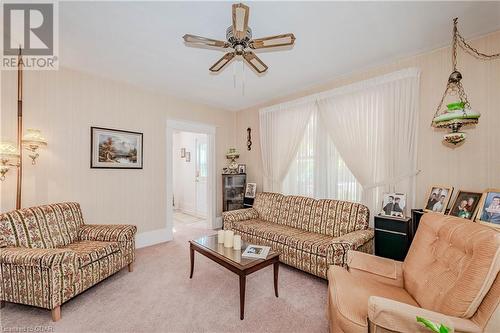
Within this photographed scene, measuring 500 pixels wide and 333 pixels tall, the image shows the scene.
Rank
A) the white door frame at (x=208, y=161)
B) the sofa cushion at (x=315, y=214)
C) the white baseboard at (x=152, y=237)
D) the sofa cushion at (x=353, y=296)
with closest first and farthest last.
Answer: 1. the sofa cushion at (x=353, y=296)
2. the sofa cushion at (x=315, y=214)
3. the white baseboard at (x=152, y=237)
4. the white door frame at (x=208, y=161)

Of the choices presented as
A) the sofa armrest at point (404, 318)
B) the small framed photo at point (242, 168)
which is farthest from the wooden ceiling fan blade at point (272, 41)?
the small framed photo at point (242, 168)

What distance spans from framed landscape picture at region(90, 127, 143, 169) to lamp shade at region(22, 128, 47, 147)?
67 cm

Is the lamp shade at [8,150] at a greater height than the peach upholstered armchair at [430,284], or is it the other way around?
the lamp shade at [8,150]

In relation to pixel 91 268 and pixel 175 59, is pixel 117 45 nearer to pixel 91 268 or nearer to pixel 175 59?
pixel 175 59

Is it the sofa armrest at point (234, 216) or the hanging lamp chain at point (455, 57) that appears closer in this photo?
the hanging lamp chain at point (455, 57)

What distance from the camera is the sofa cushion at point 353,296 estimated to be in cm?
139

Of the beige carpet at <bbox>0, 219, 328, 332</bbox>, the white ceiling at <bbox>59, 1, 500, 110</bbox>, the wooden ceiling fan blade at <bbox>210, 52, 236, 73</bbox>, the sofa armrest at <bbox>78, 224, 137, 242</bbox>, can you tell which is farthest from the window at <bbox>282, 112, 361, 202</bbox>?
the sofa armrest at <bbox>78, 224, 137, 242</bbox>

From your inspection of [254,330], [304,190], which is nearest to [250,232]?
[304,190]

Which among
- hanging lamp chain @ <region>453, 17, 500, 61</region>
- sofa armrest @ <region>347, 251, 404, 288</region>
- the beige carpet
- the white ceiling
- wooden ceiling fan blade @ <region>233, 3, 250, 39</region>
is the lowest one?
the beige carpet

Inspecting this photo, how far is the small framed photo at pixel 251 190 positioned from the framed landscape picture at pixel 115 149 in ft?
7.16

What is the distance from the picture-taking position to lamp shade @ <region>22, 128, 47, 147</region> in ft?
8.84

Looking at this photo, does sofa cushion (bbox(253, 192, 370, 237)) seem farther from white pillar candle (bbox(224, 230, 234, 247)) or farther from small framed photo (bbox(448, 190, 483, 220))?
white pillar candle (bbox(224, 230, 234, 247))

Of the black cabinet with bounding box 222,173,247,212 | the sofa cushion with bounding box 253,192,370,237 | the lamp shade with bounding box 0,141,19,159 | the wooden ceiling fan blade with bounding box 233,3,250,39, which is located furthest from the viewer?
the black cabinet with bounding box 222,173,247,212

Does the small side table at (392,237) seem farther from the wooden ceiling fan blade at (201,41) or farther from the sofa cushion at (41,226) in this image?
the sofa cushion at (41,226)
